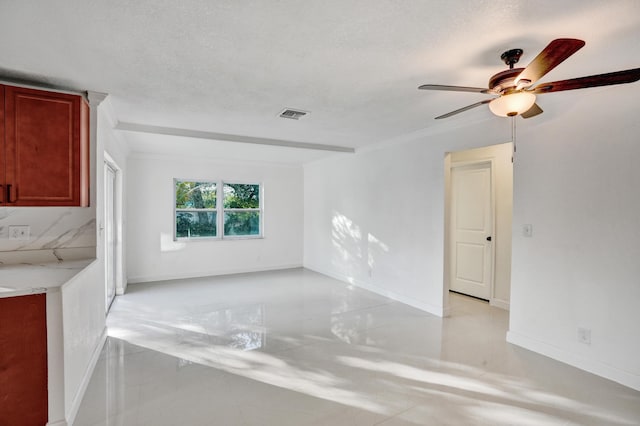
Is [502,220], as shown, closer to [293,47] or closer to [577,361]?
[577,361]

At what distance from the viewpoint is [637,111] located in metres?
2.50

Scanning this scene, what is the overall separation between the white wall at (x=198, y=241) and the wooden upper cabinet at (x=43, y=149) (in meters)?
3.28

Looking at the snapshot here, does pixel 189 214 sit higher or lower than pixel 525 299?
higher

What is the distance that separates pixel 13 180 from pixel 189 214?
3933 millimetres

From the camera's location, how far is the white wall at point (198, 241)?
5.82 m

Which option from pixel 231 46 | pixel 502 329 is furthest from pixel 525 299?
pixel 231 46

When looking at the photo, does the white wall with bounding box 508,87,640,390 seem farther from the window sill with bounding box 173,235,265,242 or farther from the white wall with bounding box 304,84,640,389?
the window sill with bounding box 173,235,265,242

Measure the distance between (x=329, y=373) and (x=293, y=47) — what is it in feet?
8.17

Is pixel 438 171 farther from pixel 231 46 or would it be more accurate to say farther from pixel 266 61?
pixel 231 46

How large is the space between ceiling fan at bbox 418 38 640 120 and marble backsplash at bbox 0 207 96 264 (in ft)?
10.1

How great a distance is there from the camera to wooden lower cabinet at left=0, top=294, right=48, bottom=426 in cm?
189

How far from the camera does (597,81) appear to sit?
1771mm

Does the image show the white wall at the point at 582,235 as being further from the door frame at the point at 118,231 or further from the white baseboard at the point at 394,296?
the door frame at the point at 118,231

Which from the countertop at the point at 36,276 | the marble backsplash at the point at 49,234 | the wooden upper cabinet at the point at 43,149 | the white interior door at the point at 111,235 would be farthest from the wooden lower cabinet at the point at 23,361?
the white interior door at the point at 111,235
